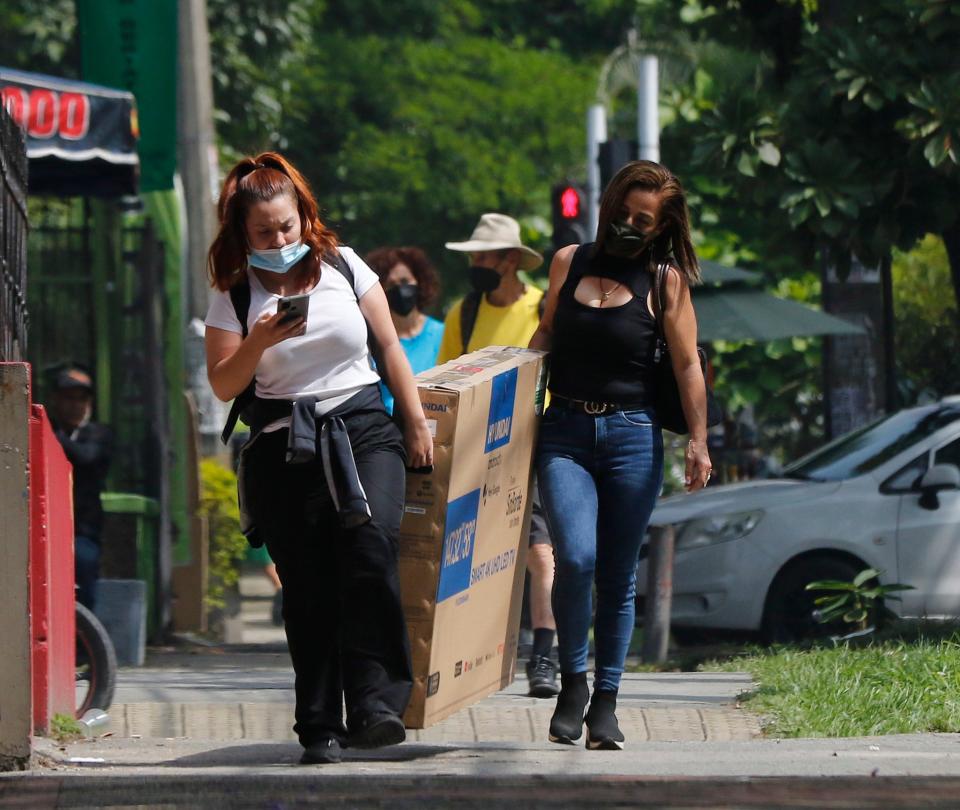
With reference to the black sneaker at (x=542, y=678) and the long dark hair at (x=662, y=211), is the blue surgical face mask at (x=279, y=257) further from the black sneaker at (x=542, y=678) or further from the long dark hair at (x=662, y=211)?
the black sneaker at (x=542, y=678)

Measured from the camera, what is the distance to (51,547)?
5594 millimetres

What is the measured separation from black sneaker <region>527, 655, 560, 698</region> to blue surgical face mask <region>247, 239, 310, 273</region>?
2.40m

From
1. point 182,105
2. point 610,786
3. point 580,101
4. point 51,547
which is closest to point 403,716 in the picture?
point 610,786

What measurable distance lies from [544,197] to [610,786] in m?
27.5

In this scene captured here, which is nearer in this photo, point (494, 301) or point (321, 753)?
point (321, 753)

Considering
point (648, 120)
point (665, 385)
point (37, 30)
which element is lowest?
point (665, 385)

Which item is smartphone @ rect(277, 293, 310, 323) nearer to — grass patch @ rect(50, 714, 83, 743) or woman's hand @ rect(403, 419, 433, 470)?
woman's hand @ rect(403, 419, 433, 470)

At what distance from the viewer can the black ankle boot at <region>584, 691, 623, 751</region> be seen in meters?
5.42

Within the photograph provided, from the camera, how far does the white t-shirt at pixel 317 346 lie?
502 centimetres

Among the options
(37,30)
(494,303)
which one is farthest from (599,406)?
(37,30)

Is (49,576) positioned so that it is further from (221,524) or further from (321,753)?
(221,524)

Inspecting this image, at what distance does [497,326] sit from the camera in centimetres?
761

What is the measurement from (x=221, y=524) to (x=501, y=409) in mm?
7978

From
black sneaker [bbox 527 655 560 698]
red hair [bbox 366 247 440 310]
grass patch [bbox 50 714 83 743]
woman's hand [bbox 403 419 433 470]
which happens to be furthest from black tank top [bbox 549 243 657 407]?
red hair [bbox 366 247 440 310]
